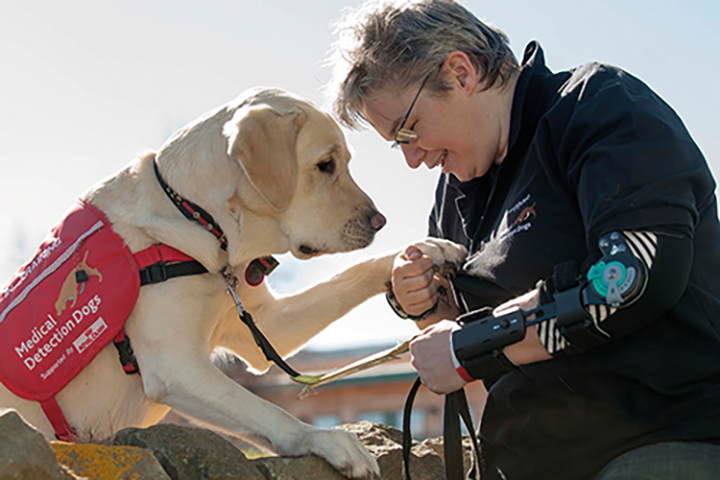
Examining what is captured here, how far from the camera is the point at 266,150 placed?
2836 mm

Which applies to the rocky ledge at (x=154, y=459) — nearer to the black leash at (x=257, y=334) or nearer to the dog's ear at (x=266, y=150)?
the black leash at (x=257, y=334)

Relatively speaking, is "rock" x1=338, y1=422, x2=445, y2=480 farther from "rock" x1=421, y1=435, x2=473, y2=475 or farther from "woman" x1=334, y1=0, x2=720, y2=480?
"woman" x1=334, y1=0, x2=720, y2=480

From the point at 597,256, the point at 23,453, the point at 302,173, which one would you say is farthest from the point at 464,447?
the point at 23,453

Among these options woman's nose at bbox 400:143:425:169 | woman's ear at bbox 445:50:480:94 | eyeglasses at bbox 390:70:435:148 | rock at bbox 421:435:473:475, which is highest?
woman's ear at bbox 445:50:480:94

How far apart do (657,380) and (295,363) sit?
1008cm

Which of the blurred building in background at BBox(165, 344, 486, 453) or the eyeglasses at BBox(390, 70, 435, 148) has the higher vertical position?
the eyeglasses at BBox(390, 70, 435, 148)

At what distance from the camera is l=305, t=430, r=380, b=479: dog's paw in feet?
7.27

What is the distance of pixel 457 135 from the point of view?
7.97ft

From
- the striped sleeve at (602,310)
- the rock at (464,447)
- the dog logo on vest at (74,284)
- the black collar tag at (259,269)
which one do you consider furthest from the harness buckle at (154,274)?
the striped sleeve at (602,310)

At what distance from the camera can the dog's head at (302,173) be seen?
284cm

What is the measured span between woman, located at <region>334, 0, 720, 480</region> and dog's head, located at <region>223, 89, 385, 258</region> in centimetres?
44

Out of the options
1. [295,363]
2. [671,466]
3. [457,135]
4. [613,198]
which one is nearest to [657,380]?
[671,466]

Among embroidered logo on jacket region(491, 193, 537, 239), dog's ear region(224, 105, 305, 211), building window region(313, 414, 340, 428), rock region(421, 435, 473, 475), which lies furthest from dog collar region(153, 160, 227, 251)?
building window region(313, 414, 340, 428)

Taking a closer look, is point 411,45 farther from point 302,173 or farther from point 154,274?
point 154,274
